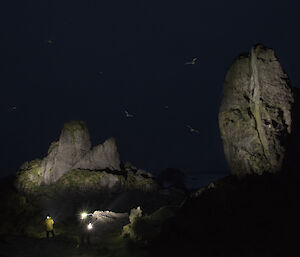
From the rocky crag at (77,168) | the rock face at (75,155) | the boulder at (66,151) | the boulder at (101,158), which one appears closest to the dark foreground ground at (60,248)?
the rocky crag at (77,168)

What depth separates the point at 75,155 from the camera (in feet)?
174

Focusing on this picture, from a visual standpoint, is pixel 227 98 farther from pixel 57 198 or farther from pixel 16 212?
pixel 57 198

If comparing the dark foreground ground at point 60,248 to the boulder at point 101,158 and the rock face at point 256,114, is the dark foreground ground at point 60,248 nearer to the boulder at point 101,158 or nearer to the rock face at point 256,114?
the rock face at point 256,114

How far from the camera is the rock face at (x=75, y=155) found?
50188 mm

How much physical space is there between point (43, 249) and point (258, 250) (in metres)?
17.8

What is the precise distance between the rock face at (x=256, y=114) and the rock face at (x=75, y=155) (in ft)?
115

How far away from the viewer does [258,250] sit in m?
16.9

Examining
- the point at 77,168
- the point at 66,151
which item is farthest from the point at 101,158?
the point at 66,151

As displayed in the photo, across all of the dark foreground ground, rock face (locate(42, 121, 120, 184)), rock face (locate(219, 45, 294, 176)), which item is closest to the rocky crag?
rock face (locate(42, 121, 120, 184))

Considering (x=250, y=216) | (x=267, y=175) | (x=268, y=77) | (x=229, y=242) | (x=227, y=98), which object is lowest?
(x=229, y=242)

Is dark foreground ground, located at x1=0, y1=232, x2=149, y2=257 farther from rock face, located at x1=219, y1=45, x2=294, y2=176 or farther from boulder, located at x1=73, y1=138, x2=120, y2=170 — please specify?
boulder, located at x1=73, y1=138, x2=120, y2=170

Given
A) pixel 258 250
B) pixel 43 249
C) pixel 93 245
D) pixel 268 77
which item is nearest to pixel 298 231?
pixel 258 250

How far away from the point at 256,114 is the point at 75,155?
135ft

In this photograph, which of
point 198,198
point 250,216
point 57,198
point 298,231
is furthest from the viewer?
point 57,198
